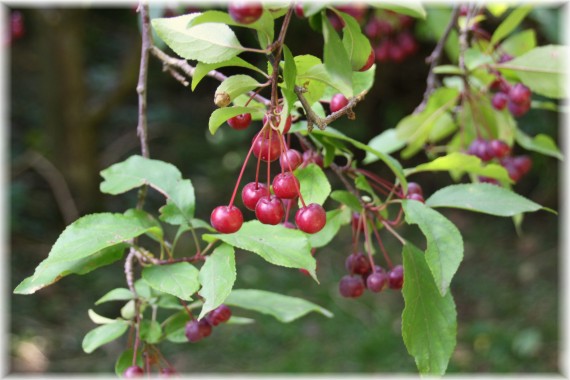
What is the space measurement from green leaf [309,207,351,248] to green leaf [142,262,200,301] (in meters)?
0.20

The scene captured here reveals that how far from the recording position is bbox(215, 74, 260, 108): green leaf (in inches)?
28.7

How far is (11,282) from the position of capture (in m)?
3.55

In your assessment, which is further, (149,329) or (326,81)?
(149,329)

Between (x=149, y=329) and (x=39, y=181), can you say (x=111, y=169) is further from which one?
(x=39, y=181)

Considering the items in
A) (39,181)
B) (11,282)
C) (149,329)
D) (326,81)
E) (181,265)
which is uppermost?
(326,81)

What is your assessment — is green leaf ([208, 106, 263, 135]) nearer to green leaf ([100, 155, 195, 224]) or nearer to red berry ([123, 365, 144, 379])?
green leaf ([100, 155, 195, 224])

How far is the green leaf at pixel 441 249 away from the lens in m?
0.79

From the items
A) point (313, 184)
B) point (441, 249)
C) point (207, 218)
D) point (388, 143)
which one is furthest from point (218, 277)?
point (207, 218)

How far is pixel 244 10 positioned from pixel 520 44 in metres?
0.96

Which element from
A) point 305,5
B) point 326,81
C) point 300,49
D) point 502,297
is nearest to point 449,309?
point 326,81

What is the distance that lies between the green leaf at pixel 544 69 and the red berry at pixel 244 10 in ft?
2.34

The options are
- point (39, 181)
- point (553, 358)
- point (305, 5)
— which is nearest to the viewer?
point (305, 5)

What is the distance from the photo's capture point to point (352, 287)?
103 cm

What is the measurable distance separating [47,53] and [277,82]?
349 centimetres
